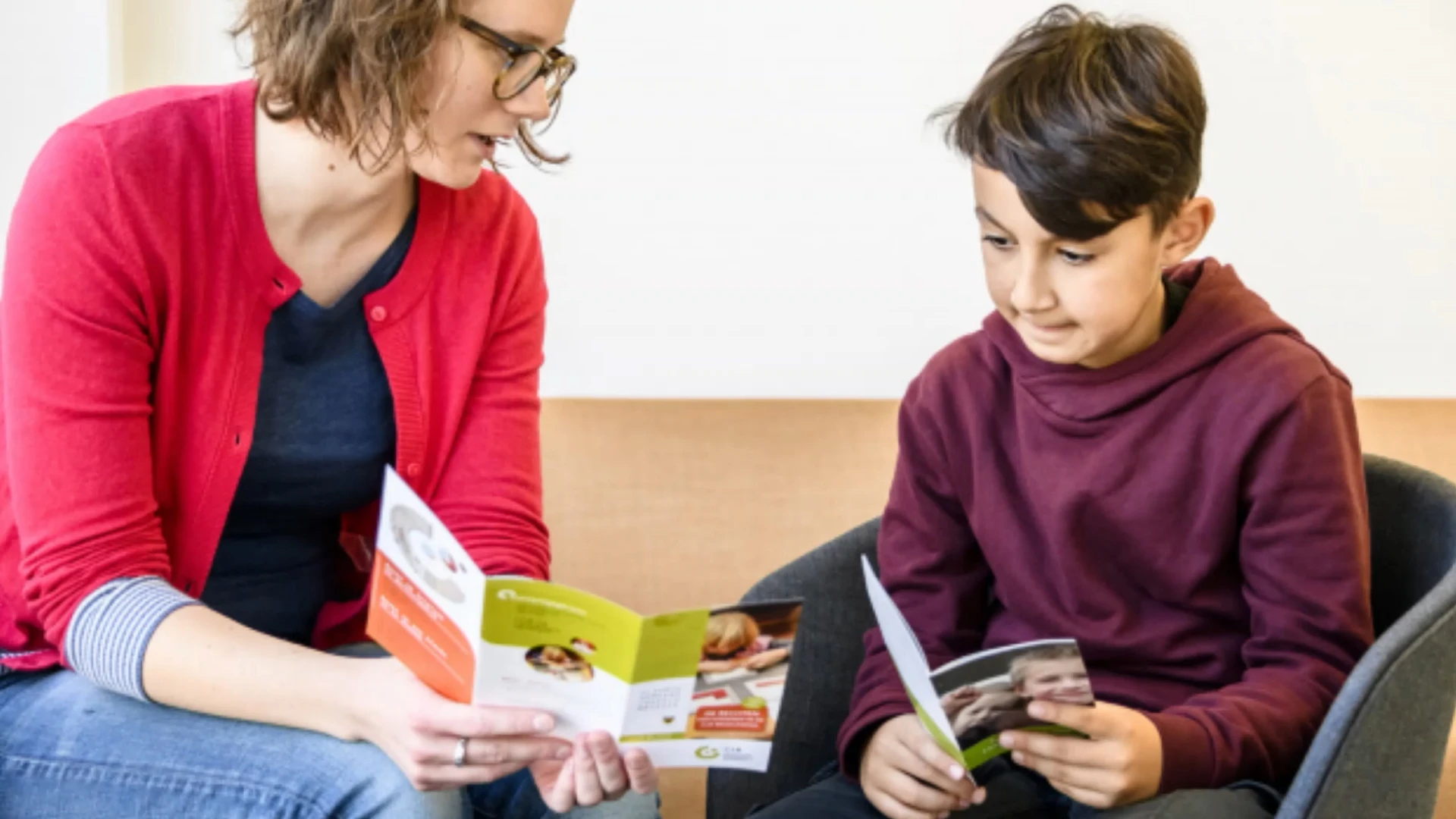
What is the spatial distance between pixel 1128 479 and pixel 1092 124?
0.34 meters

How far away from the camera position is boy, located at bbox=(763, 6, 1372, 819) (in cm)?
134

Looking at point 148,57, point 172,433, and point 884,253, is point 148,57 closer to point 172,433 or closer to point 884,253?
point 172,433

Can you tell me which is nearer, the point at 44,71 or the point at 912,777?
the point at 912,777

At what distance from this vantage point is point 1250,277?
250 centimetres

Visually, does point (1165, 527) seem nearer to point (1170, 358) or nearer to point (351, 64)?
point (1170, 358)

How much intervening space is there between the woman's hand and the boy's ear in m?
0.73

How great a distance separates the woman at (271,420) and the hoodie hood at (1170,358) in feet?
1.80

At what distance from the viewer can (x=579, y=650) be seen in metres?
1.17

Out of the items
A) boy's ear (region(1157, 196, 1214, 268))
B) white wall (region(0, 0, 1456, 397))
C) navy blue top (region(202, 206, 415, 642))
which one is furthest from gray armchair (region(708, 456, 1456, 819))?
white wall (region(0, 0, 1456, 397))

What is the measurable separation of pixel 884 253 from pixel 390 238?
3.50 feet

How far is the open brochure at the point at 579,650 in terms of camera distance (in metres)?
1.14

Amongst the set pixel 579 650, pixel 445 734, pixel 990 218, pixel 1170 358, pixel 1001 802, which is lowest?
pixel 1001 802

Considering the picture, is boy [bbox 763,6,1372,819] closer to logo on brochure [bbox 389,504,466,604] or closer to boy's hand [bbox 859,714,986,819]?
boy's hand [bbox 859,714,986,819]

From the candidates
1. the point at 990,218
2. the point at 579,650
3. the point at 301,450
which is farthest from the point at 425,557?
the point at 990,218
